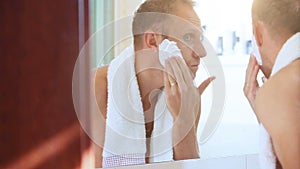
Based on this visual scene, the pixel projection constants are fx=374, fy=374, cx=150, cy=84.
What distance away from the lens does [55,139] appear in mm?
747

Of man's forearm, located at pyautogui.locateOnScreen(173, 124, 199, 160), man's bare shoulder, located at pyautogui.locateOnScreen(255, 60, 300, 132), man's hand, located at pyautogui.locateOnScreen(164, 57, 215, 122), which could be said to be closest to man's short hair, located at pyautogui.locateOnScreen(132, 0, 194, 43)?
man's hand, located at pyautogui.locateOnScreen(164, 57, 215, 122)

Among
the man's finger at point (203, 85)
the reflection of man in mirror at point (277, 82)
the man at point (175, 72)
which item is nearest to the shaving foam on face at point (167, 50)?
the man at point (175, 72)

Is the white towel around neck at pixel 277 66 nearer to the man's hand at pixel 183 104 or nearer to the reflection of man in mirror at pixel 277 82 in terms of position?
the reflection of man in mirror at pixel 277 82

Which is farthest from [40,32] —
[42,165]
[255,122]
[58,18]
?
[255,122]

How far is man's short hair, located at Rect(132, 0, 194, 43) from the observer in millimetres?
1079

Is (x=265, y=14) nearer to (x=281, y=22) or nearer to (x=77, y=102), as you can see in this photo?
(x=281, y=22)

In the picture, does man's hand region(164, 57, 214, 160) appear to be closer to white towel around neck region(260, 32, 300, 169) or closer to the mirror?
the mirror

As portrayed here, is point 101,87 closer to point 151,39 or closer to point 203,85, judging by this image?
point 151,39

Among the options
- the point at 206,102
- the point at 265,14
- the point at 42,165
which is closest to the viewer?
the point at 42,165

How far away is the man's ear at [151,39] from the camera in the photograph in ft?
3.59

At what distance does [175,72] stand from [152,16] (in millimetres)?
186

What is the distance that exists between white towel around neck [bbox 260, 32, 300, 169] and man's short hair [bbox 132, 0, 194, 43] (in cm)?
43

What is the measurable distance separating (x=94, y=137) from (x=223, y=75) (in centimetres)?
47

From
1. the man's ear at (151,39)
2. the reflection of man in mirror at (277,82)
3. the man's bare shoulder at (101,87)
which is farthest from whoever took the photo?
the reflection of man in mirror at (277,82)
